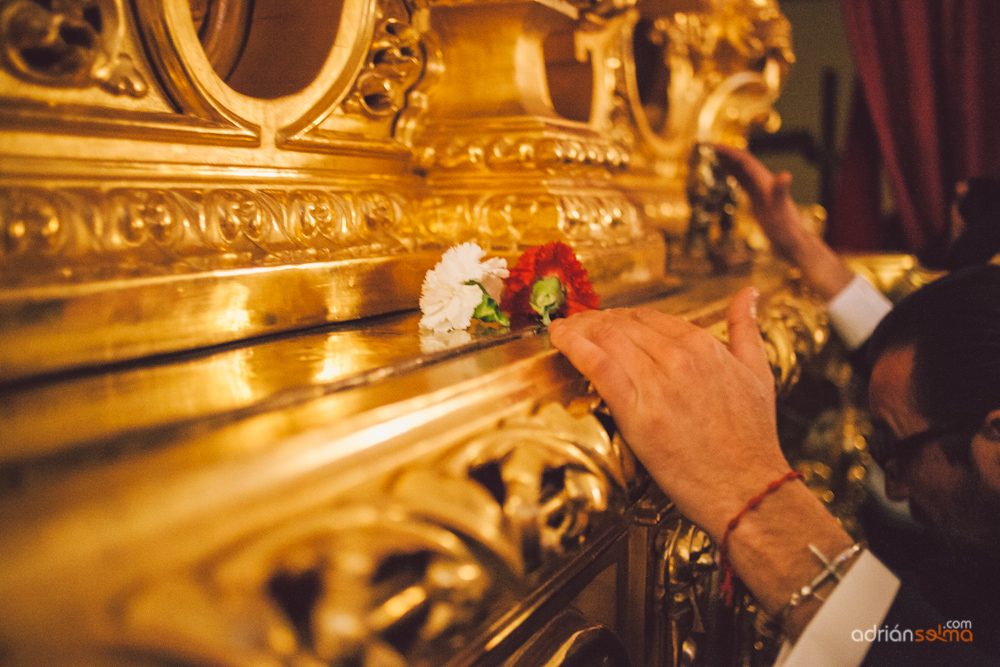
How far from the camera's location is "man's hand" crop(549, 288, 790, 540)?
1.33 ft

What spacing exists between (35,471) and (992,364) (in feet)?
2.43

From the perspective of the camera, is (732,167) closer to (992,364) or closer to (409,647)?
(992,364)

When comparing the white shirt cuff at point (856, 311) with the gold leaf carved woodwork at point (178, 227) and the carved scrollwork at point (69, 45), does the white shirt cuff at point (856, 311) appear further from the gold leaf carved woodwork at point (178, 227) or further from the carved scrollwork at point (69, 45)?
the carved scrollwork at point (69, 45)

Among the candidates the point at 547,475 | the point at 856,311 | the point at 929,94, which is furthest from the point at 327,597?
the point at 929,94

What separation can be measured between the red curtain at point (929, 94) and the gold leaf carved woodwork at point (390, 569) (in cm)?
160

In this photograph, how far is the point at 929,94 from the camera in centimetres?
151

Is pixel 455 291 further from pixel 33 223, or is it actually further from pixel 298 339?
pixel 33 223

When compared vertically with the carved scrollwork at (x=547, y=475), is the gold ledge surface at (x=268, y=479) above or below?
above

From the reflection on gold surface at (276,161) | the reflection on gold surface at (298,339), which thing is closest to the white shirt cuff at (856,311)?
the reflection on gold surface at (298,339)

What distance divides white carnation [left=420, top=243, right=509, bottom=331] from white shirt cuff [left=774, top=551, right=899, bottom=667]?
0.34 meters

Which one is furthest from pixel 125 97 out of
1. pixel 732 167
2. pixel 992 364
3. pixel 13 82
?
pixel 732 167

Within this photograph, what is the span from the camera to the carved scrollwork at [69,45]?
339 mm

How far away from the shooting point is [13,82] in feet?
1.14

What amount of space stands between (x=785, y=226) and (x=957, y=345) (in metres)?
0.58
